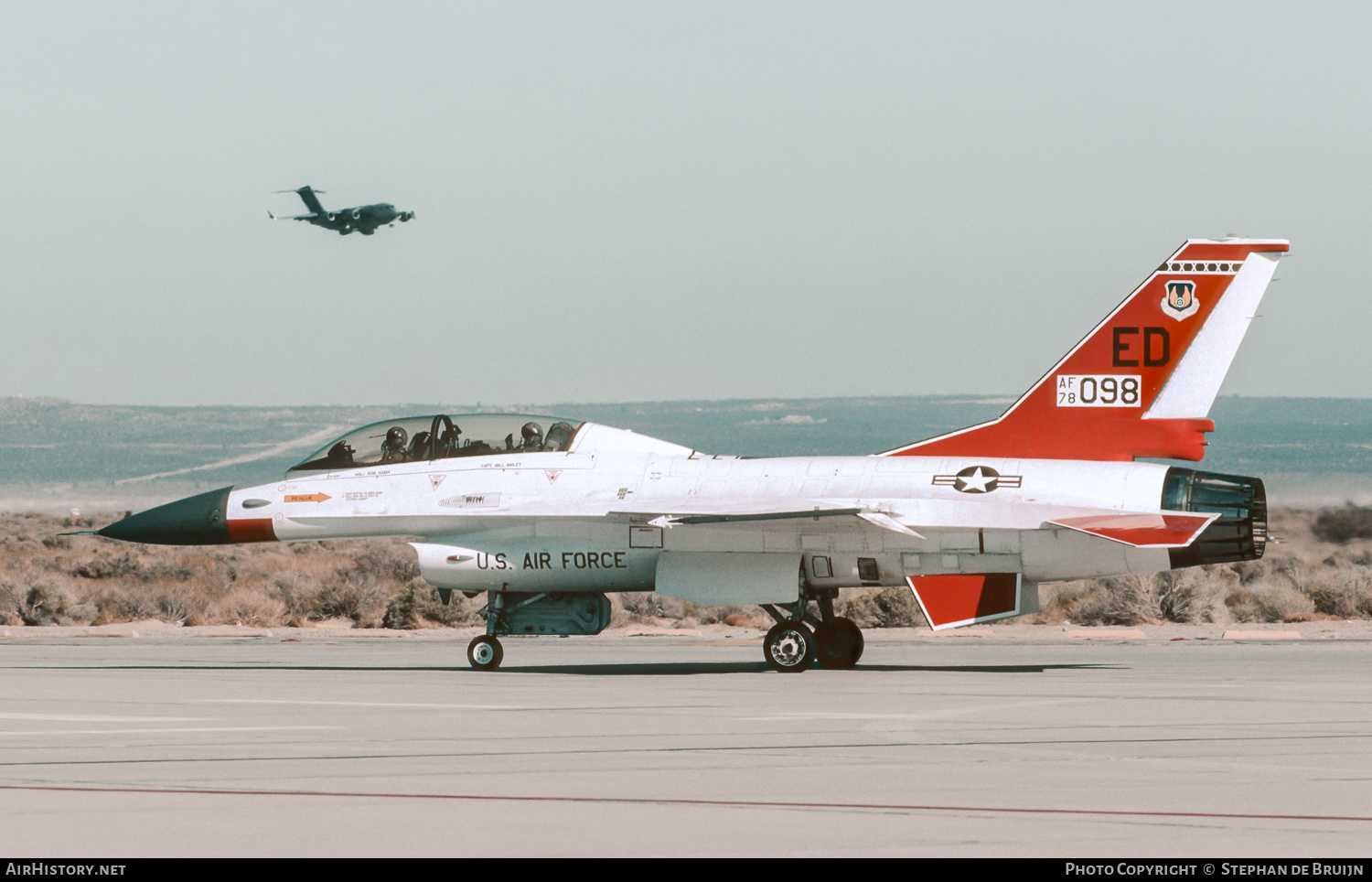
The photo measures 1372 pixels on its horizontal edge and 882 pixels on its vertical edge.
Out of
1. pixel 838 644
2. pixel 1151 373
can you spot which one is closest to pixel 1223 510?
pixel 1151 373

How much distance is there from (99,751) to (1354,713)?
32.6ft

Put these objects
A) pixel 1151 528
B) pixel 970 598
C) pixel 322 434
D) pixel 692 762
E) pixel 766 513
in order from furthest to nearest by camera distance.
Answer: pixel 322 434 < pixel 970 598 < pixel 766 513 < pixel 1151 528 < pixel 692 762

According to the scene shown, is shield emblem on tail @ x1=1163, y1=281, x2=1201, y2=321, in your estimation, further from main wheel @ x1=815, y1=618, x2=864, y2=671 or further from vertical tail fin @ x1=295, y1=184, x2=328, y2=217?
vertical tail fin @ x1=295, y1=184, x2=328, y2=217

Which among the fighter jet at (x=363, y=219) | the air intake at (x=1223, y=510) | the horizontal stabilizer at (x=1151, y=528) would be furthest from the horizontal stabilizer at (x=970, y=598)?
the fighter jet at (x=363, y=219)

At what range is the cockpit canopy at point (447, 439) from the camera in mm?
21703

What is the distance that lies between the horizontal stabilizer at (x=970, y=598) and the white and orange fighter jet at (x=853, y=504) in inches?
0.8

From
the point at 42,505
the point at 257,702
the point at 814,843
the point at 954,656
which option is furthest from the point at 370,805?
the point at 42,505

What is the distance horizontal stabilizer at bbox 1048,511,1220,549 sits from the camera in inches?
762

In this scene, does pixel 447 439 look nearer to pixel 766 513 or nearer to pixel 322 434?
pixel 766 513

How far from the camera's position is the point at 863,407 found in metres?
178

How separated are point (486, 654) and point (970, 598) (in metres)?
5.86

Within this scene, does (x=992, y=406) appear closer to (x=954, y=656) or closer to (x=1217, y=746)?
(x=954, y=656)

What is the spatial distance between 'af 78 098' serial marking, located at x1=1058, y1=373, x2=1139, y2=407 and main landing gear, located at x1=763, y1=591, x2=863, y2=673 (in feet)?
12.2

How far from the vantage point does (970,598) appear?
65.9 feet
